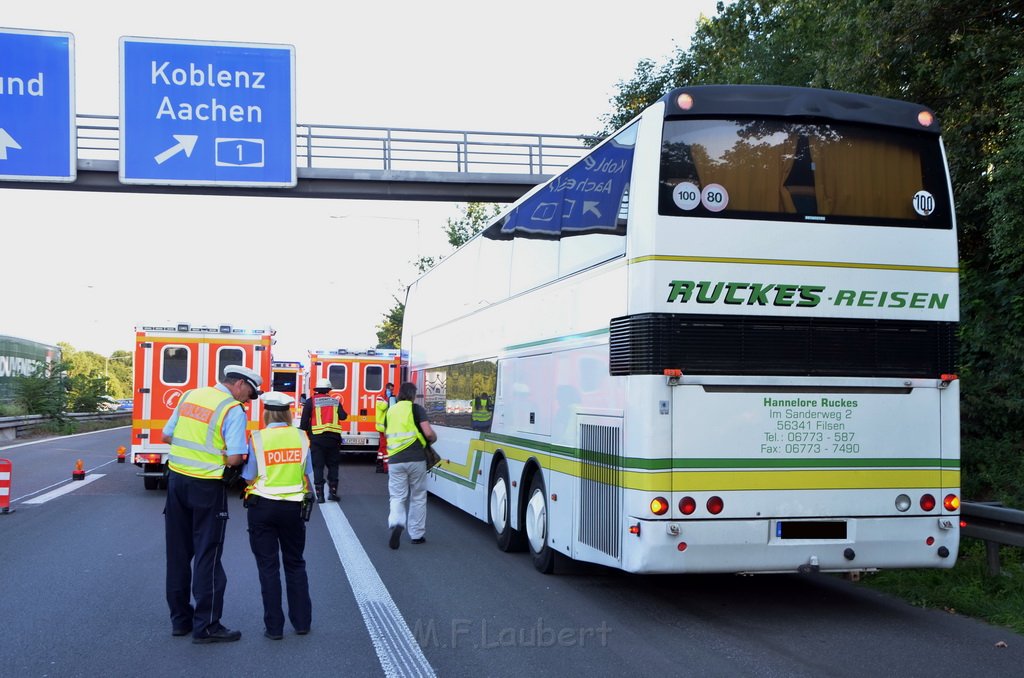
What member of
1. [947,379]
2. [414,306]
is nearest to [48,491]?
[414,306]

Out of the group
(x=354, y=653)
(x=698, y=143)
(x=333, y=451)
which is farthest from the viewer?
(x=333, y=451)

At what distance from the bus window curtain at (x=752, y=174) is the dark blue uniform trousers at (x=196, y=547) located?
4.32 metres

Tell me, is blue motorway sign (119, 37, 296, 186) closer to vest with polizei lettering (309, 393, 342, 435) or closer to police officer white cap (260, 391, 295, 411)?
vest with polizei lettering (309, 393, 342, 435)

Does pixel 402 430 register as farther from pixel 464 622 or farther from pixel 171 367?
pixel 171 367

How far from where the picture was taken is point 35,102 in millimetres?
17875

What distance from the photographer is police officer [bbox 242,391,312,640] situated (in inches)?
293

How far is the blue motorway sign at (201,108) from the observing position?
1808cm

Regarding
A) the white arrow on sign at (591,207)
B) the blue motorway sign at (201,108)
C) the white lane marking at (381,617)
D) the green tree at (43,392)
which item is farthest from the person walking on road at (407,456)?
the green tree at (43,392)

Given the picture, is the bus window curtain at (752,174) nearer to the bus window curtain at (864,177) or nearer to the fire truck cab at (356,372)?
the bus window curtain at (864,177)

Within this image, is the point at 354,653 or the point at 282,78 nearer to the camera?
the point at 354,653

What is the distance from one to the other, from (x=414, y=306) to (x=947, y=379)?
12332 millimetres

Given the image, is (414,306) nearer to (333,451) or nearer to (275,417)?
(333,451)

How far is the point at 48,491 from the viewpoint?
18547 mm

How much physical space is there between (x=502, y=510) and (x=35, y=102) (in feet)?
37.8
